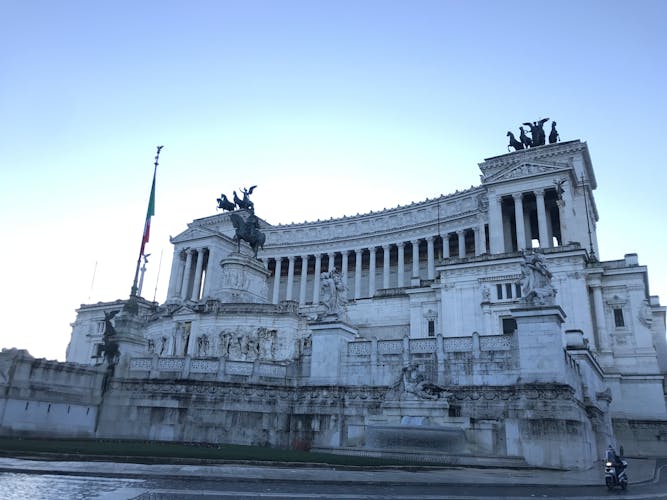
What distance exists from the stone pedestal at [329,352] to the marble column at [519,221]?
4090 centimetres

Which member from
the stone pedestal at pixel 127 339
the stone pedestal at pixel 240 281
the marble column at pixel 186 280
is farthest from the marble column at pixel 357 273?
the stone pedestal at pixel 127 339

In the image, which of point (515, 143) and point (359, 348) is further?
point (515, 143)

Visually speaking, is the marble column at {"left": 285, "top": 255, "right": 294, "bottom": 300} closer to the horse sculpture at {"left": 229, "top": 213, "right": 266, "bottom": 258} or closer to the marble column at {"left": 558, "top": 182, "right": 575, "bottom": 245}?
the horse sculpture at {"left": 229, "top": 213, "right": 266, "bottom": 258}

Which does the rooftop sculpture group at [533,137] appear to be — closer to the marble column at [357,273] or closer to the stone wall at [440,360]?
the marble column at [357,273]

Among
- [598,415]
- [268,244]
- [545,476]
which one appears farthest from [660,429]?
[268,244]

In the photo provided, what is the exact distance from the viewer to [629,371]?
46.1m

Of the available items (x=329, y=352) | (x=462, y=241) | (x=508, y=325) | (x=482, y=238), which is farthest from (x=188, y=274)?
(x=329, y=352)

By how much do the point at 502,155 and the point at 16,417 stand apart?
6576cm

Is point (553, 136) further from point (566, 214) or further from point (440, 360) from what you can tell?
point (440, 360)

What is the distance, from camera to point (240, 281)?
5638cm

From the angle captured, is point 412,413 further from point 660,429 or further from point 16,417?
point 660,429

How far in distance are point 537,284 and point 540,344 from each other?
3.11 metres

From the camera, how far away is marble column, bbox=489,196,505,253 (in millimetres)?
65938

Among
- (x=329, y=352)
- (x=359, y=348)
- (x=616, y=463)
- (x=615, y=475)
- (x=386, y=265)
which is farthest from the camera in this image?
(x=386, y=265)
